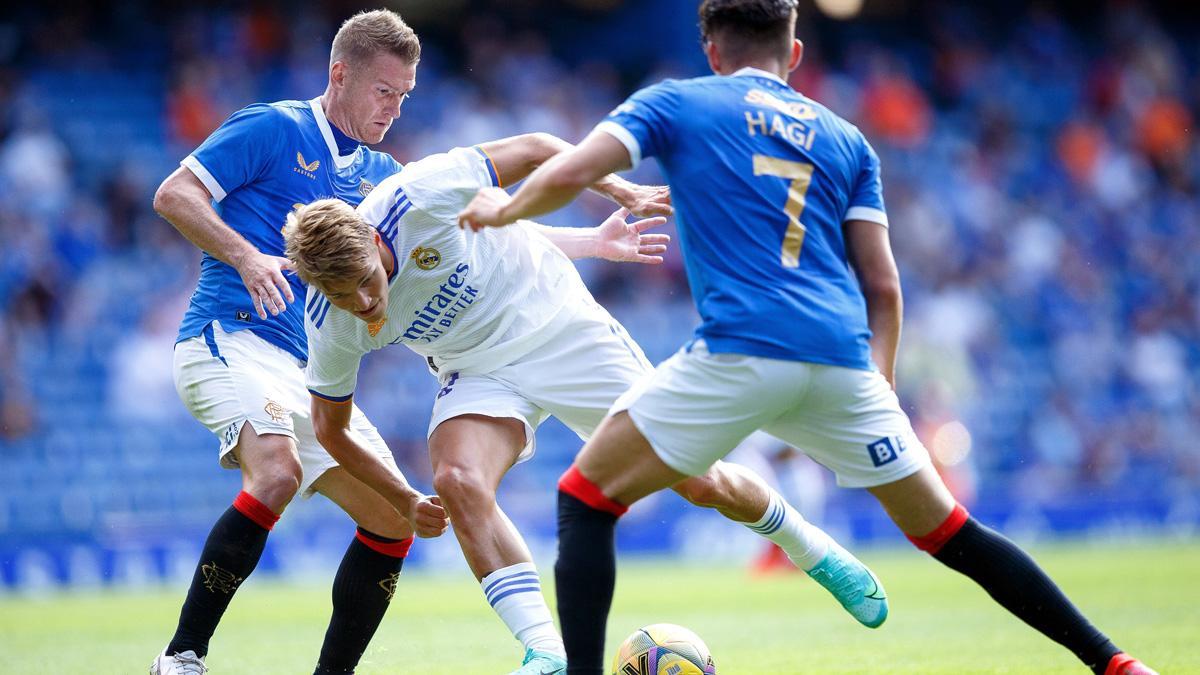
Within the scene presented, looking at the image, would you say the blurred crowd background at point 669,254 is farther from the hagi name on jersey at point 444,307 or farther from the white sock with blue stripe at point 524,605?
the white sock with blue stripe at point 524,605

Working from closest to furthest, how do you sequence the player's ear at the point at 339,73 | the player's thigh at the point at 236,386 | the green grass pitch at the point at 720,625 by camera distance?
the player's thigh at the point at 236,386 < the player's ear at the point at 339,73 < the green grass pitch at the point at 720,625

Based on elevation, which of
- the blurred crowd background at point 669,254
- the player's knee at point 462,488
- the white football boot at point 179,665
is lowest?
the white football boot at point 179,665

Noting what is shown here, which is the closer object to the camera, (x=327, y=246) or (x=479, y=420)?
(x=327, y=246)

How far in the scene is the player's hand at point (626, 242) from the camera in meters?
6.16

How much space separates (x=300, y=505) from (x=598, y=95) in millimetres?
8437

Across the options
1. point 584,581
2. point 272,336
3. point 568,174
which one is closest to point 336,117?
point 272,336

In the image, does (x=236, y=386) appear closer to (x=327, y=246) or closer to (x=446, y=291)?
(x=446, y=291)

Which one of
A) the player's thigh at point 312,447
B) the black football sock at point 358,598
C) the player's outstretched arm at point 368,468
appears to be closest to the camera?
the player's outstretched arm at point 368,468

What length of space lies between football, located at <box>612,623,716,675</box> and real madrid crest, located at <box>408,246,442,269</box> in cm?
172

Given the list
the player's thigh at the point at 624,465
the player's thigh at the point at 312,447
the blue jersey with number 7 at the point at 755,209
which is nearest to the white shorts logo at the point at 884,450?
the blue jersey with number 7 at the point at 755,209

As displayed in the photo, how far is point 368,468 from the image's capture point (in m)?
5.75

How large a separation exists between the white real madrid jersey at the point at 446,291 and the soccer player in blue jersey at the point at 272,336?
1.42 ft

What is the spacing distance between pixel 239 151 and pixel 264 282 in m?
0.84

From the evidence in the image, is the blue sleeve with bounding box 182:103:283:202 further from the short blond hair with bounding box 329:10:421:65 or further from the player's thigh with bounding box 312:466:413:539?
the player's thigh with bounding box 312:466:413:539
